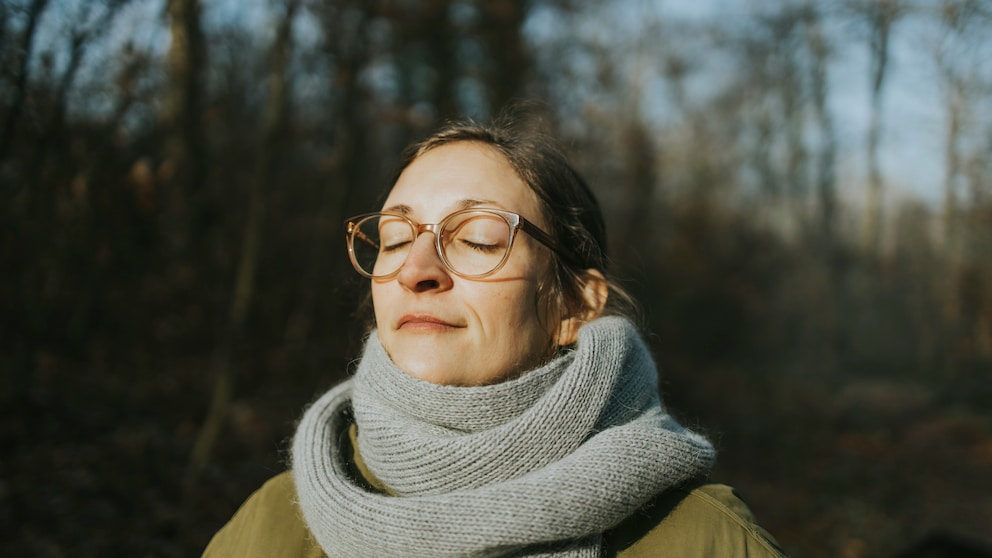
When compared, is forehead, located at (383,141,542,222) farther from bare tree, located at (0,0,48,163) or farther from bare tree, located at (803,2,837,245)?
bare tree, located at (803,2,837,245)

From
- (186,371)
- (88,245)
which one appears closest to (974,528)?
(186,371)

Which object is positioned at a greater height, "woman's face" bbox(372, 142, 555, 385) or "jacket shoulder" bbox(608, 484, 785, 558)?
"woman's face" bbox(372, 142, 555, 385)

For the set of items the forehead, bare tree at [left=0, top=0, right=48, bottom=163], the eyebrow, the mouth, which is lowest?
the mouth

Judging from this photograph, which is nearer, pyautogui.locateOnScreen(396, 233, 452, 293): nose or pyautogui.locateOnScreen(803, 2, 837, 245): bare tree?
pyautogui.locateOnScreen(396, 233, 452, 293): nose

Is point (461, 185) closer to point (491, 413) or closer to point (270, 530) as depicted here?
point (491, 413)

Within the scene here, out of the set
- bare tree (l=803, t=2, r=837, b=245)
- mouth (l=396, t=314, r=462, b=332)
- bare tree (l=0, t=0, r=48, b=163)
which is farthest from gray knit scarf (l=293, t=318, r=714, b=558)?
bare tree (l=803, t=2, r=837, b=245)

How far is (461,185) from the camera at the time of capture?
1926 millimetres

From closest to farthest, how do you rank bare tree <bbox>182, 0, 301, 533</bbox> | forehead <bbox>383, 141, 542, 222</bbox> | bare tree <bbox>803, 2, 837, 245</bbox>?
forehead <bbox>383, 141, 542, 222</bbox> → bare tree <bbox>182, 0, 301, 533</bbox> → bare tree <bbox>803, 2, 837, 245</bbox>

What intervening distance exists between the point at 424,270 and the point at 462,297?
0.40 ft

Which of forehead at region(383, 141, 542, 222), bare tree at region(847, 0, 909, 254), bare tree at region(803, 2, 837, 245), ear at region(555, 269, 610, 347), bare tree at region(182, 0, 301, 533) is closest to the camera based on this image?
forehead at region(383, 141, 542, 222)

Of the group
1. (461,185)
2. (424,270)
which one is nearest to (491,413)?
(424,270)

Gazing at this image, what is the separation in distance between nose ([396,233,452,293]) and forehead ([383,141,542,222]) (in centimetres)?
10

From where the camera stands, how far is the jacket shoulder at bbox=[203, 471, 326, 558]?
1.79m

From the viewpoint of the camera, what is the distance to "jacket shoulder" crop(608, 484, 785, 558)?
1625 millimetres
